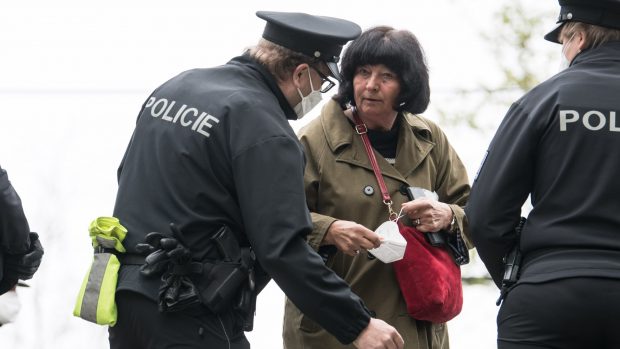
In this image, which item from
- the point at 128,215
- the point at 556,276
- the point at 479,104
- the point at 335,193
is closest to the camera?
the point at 556,276

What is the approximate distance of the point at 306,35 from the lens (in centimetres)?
494

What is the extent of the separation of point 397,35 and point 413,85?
0.75ft

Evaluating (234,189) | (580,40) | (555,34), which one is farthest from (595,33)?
(234,189)

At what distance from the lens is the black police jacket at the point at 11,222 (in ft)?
17.8

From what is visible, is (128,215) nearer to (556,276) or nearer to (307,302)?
(307,302)

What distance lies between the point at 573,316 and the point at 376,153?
153cm

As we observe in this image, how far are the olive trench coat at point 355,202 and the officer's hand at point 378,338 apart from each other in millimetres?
858

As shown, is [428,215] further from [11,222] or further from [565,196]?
[11,222]

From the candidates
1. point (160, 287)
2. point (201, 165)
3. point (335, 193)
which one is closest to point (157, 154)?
point (201, 165)

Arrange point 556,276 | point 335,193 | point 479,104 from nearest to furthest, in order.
A: 1. point 556,276
2. point 335,193
3. point 479,104

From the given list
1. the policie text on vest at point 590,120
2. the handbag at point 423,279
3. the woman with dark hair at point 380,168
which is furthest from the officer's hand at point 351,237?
the policie text on vest at point 590,120

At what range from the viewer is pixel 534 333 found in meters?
4.46

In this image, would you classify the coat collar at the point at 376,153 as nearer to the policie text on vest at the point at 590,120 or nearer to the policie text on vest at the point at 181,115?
the policie text on vest at the point at 181,115

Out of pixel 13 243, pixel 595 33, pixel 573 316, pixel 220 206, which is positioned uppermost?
pixel 595 33
